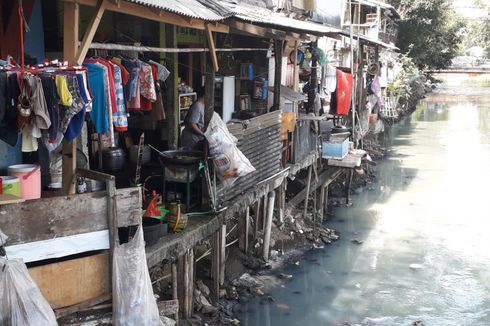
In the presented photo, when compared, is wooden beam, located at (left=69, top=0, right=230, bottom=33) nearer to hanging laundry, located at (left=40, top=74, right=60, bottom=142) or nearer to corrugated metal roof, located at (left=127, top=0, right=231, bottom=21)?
corrugated metal roof, located at (left=127, top=0, right=231, bottom=21)

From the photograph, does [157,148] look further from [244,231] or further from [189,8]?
[189,8]

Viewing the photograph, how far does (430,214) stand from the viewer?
1628 centimetres

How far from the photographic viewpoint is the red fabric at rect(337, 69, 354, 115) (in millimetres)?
14250

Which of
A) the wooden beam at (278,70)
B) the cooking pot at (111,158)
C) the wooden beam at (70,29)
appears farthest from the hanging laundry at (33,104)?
the wooden beam at (278,70)

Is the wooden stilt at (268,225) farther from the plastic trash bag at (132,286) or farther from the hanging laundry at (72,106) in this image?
the hanging laundry at (72,106)

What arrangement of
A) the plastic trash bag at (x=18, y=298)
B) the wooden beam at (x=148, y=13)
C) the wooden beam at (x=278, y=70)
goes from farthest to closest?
1. the wooden beam at (x=278, y=70)
2. the wooden beam at (x=148, y=13)
3. the plastic trash bag at (x=18, y=298)

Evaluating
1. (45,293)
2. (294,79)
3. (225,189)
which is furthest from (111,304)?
(294,79)

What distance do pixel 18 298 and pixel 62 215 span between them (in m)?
0.79

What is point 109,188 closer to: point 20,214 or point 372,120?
point 20,214

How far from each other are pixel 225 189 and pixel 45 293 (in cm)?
388

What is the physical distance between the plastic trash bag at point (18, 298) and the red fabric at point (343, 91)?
1121 cm

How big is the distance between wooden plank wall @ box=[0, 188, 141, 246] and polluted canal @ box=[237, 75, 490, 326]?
4932mm

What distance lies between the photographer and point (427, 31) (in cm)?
3806

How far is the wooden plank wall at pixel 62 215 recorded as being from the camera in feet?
14.4
